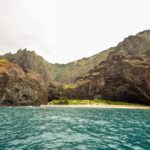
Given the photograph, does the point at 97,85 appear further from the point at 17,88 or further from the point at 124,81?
the point at 17,88

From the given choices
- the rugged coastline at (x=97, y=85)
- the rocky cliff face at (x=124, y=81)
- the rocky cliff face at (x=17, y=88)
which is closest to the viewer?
the rocky cliff face at (x=17, y=88)

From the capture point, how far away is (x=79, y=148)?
2702cm

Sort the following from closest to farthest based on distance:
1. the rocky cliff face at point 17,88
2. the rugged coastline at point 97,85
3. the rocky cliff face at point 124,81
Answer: the rocky cliff face at point 17,88 < the rugged coastline at point 97,85 < the rocky cliff face at point 124,81

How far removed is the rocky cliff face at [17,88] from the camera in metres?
136

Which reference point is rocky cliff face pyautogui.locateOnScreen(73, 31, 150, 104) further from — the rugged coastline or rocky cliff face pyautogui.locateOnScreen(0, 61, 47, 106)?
rocky cliff face pyautogui.locateOnScreen(0, 61, 47, 106)

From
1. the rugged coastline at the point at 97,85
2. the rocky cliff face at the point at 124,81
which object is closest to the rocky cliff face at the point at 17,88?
the rugged coastline at the point at 97,85

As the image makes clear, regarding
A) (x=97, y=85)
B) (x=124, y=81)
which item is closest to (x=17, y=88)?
(x=97, y=85)

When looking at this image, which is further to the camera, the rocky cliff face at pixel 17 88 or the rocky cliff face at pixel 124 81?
the rocky cliff face at pixel 124 81

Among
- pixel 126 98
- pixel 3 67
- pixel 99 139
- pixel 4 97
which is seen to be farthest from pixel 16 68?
pixel 99 139

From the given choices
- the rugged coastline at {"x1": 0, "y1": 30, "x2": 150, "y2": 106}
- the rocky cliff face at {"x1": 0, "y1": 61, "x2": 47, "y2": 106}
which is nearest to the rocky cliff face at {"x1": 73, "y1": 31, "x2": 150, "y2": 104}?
the rugged coastline at {"x1": 0, "y1": 30, "x2": 150, "y2": 106}

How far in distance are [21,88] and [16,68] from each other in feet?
53.3

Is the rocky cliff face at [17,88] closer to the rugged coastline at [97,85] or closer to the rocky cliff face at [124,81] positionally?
the rugged coastline at [97,85]

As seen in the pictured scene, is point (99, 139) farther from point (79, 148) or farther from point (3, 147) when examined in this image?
point (3, 147)

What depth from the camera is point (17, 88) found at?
142 meters
